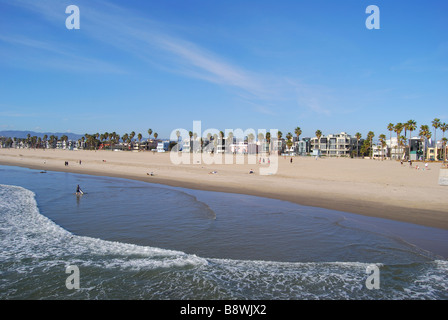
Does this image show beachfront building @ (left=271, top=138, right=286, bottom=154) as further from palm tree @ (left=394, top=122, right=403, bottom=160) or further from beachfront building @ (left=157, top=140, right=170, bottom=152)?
beachfront building @ (left=157, top=140, right=170, bottom=152)

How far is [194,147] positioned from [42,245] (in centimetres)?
14155

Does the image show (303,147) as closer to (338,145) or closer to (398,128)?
(338,145)

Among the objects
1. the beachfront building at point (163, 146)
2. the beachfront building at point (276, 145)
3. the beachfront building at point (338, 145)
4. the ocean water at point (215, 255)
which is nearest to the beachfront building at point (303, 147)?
the beachfront building at point (338, 145)

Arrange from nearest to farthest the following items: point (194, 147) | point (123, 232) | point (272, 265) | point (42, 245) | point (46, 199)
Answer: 1. point (272, 265)
2. point (42, 245)
3. point (123, 232)
4. point (46, 199)
5. point (194, 147)

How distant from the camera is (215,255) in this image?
9.62m

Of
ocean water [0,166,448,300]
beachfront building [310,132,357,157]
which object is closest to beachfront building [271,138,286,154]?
beachfront building [310,132,357,157]

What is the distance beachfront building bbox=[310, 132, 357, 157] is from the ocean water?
12424cm

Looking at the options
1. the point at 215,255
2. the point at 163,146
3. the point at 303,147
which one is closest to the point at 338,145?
the point at 303,147

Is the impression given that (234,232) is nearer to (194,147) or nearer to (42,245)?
(42,245)

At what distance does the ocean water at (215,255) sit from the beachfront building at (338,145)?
124238mm

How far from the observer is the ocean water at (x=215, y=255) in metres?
7.41

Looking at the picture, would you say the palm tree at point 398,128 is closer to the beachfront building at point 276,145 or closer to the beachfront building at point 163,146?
the beachfront building at point 276,145
